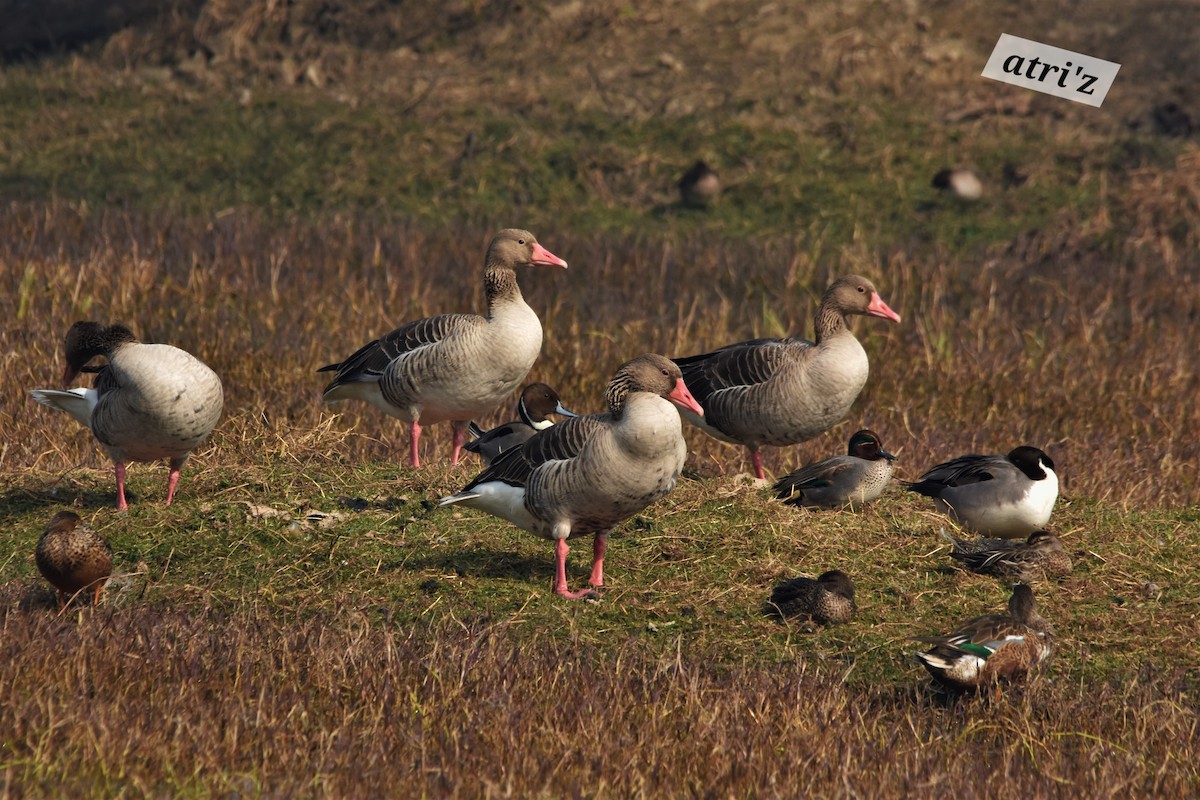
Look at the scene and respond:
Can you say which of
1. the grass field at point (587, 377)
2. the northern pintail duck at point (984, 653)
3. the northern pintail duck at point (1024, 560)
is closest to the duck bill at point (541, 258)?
the grass field at point (587, 377)

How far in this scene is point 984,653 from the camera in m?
6.40

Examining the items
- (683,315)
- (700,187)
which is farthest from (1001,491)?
(700,187)

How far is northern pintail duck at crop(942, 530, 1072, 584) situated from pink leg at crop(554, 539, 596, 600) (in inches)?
94.5

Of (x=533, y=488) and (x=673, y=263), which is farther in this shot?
(x=673, y=263)

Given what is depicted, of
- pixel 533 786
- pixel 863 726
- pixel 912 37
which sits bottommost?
pixel 533 786

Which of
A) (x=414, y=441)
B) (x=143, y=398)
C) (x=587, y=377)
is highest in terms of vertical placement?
(x=587, y=377)

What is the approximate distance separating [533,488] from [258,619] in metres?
1.60

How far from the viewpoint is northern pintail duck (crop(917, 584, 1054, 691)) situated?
21.0 feet

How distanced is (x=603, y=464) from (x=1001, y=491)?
302 cm

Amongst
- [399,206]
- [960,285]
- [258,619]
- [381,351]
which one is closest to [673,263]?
[960,285]

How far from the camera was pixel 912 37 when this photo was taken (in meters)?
27.4

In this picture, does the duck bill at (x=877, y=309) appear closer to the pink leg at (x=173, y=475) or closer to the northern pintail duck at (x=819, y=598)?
the northern pintail duck at (x=819, y=598)

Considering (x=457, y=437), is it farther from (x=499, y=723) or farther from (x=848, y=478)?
(x=499, y=723)

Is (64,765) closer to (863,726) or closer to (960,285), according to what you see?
(863,726)
